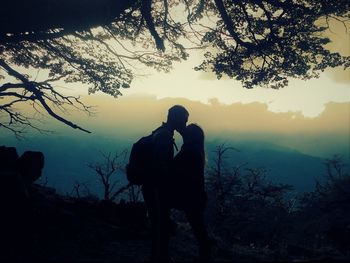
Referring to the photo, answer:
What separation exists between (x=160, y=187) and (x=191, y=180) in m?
0.50

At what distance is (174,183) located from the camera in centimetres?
481

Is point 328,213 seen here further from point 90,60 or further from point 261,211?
point 90,60

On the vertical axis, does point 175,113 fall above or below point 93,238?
above

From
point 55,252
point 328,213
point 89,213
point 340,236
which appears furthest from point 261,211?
point 55,252

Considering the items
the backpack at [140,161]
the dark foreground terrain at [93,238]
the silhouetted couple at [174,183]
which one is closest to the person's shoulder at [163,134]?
the silhouetted couple at [174,183]

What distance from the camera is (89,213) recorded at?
7.58 m

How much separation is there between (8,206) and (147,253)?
8.00 ft

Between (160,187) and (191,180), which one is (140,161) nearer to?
(160,187)

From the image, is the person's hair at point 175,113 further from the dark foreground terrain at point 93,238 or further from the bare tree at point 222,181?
the bare tree at point 222,181

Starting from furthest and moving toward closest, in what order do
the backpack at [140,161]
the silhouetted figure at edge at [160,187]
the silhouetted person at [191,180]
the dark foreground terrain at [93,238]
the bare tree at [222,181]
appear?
the bare tree at [222,181], the dark foreground terrain at [93,238], the silhouetted person at [191,180], the backpack at [140,161], the silhouetted figure at edge at [160,187]

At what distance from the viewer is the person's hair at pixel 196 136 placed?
478cm

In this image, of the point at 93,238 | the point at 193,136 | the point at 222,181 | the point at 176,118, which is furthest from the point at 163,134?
the point at 222,181

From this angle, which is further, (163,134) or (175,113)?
(175,113)

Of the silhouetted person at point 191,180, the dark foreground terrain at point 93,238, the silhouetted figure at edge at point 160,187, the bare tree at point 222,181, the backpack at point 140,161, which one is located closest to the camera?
the silhouetted figure at edge at point 160,187
